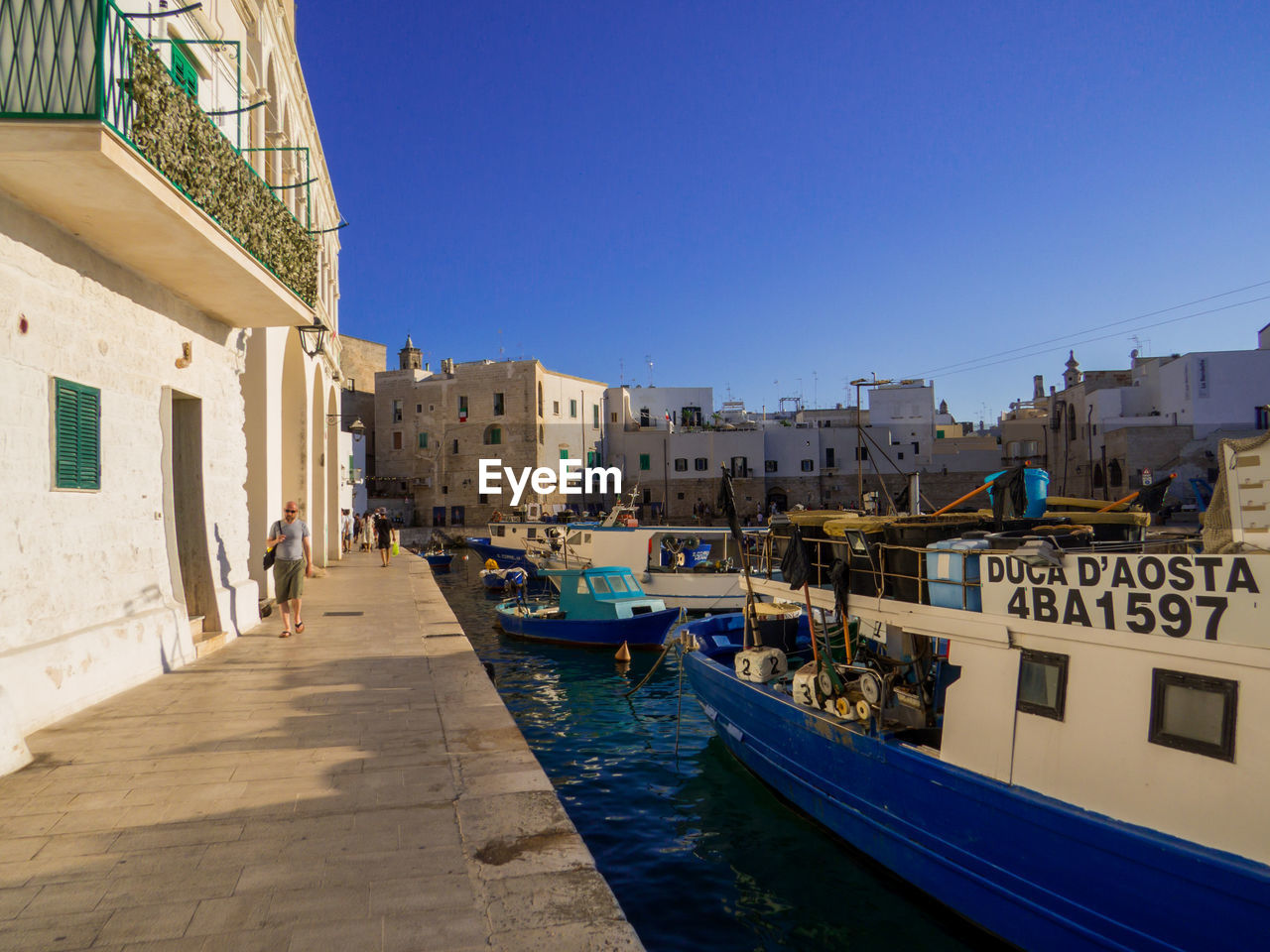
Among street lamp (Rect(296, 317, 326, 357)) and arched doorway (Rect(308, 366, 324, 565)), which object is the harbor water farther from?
arched doorway (Rect(308, 366, 324, 565))

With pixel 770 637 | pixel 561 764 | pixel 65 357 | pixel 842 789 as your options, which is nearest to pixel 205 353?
pixel 65 357

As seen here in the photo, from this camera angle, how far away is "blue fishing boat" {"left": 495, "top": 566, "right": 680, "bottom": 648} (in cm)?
1758

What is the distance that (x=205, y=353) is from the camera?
10.4 m

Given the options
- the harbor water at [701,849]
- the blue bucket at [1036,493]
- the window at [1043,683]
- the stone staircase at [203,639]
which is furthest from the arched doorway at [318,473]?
the window at [1043,683]

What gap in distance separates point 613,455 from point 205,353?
52.8 meters

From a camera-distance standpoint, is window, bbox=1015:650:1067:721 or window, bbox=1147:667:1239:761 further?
window, bbox=1015:650:1067:721

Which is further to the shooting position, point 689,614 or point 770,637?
point 689,614

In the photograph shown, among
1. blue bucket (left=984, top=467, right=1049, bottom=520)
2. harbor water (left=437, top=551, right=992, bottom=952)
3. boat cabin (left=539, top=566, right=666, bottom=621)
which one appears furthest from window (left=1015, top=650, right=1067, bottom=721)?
boat cabin (left=539, top=566, right=666, bottom=621)

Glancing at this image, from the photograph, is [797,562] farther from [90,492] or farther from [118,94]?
[118,94]

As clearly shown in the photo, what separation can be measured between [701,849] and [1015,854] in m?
3.18

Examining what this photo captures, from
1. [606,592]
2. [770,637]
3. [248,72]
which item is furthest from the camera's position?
[606,592]

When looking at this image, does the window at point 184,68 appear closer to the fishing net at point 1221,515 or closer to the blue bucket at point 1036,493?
the blue bucket at point 1036,493

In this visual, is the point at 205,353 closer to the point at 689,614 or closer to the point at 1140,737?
the point at 1140,737

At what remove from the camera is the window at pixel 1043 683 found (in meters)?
5.20
